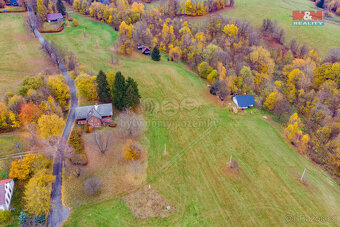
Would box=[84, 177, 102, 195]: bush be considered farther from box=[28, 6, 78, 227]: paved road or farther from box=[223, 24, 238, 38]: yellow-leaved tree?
box=[223, 24, 238, 38]: yellow-leaved tree

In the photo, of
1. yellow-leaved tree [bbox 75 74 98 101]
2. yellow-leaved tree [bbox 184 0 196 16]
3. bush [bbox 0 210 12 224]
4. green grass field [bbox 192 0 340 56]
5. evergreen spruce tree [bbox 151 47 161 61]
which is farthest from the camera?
yellow-leaved tree [bbox 184 0 196 16]

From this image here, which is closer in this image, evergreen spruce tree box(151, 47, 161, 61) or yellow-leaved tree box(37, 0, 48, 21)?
evergreen spruce tree box(151, 47, 161, 61)

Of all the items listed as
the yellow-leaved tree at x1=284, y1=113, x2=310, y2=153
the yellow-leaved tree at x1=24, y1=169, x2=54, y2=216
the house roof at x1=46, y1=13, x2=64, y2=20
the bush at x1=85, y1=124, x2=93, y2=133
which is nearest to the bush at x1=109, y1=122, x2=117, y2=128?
the bush at x1=85, y1=124, x2=93, y2=133

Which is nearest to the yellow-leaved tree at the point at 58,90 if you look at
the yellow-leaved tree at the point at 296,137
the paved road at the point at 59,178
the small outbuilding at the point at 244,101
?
the paved road at the point at 59,178

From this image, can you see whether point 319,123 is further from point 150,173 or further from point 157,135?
point 150,173

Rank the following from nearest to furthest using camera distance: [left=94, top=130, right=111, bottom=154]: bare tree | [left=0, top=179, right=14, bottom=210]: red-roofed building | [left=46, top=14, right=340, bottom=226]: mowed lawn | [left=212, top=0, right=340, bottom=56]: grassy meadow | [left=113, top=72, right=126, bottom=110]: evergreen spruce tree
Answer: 1. [left=0, top=179, right=14, bottom=210]: red-roofed building
2. [left=46, top=14, right=340, bottom=226]: mowed lawn
3. [left=94, top=130, right=111, bottom=154]: bare tree
4. [left=113, top=72, right=126, bottom=110]: evergreen spruce tree
5. [left=212, top=0, right=340, bottom=56]: grassy meadow

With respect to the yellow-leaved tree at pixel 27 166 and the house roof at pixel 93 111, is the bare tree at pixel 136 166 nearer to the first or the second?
the house roof at pixel 93 111

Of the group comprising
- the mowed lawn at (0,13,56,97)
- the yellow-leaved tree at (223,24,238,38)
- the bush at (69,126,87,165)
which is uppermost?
the yellow-leaved tree at (223,24,238,38)

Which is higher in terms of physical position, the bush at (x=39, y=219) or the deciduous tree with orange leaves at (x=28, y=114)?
the deciduous tree with orange leaves at (x=28, y=114)
